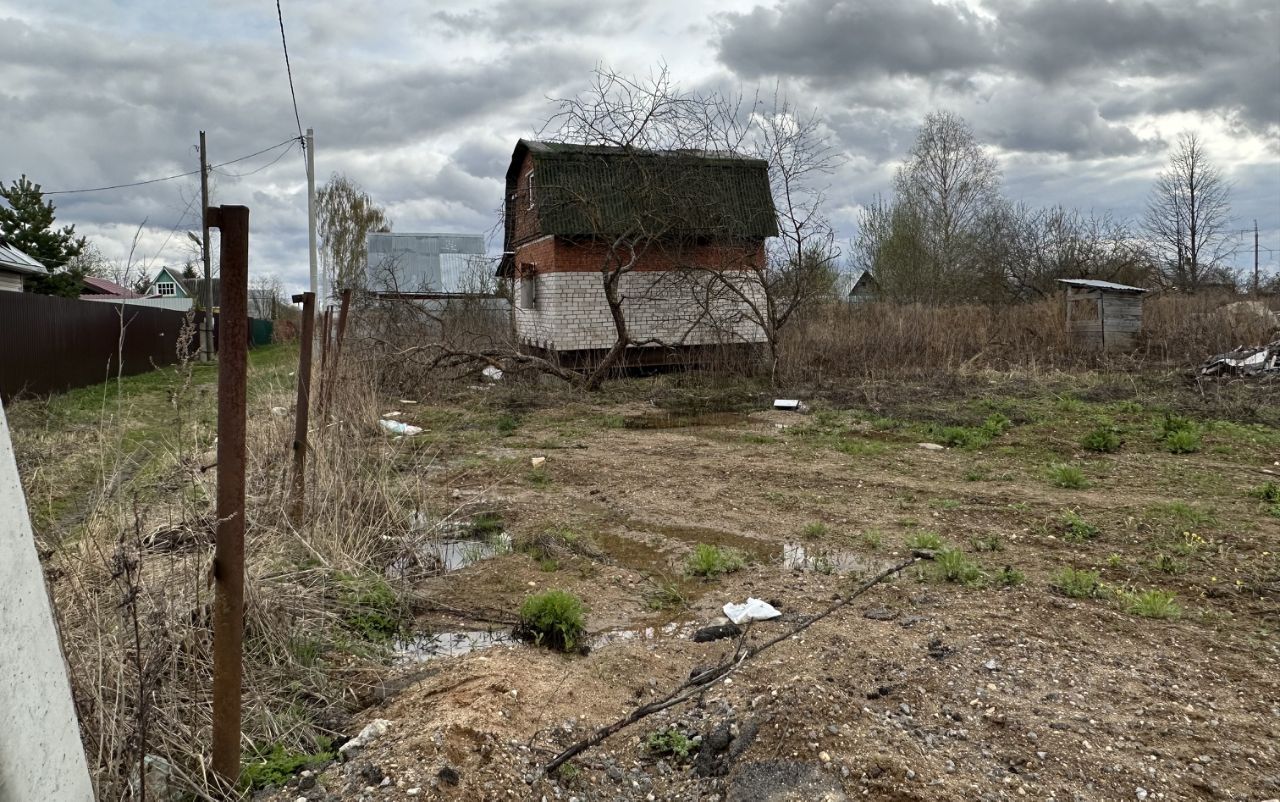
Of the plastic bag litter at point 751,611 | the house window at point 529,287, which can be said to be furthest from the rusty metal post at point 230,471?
the house window at point 529,287

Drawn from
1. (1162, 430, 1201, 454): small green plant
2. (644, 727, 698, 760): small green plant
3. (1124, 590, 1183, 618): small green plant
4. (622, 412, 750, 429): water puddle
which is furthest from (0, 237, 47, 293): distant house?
(1124, 590, 1183, 618): small green plant

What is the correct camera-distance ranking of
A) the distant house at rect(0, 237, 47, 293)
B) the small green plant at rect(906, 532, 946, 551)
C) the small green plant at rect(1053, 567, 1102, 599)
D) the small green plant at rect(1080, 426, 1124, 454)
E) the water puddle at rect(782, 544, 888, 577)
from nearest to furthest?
the small green plant at rect(1053, 567, 1102, 599), the water puddle at rect(782, 544, 888, 577), the small green plant at rect(906, 532, 946, 551), the small green plant at rect(1080, 426, 1124, 454), the distant house at rect(0, 237, 47, 293)

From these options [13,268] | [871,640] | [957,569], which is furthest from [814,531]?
[13,268]

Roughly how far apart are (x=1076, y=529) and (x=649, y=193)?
39.9ft

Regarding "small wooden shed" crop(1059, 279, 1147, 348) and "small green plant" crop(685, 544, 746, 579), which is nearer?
"small green plant" crop(685, 544, 746, 579)

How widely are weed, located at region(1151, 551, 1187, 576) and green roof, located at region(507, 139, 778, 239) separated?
1234 cm

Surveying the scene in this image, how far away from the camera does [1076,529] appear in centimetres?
601

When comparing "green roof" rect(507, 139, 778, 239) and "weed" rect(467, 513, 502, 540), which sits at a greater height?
"green roof" rect(507, 139, 778, 239)

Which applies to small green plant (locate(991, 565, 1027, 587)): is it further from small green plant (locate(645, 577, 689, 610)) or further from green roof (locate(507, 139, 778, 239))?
green roof (locate(507, 139, 778, 239))

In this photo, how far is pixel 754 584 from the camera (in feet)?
16.9

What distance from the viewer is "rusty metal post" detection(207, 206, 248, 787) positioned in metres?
2.55

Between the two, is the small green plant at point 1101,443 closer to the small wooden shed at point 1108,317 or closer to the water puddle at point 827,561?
the water puddle at point 827,561

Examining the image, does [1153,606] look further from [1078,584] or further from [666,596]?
[666,596]

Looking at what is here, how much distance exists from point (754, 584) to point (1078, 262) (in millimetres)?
28287
